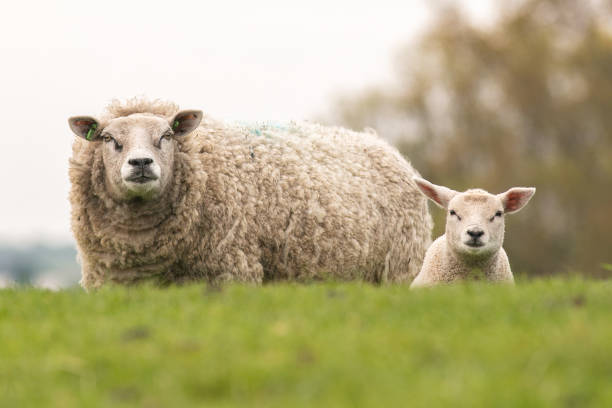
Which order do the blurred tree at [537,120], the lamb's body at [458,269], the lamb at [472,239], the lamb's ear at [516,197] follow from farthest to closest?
the blurred tree at [537,120], the lamb's ear at [516,197], the lamb's body at [458,269], the lamb at [472,239]

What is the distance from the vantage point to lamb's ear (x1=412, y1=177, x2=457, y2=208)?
9.78 metres

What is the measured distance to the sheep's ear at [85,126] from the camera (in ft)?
32.3

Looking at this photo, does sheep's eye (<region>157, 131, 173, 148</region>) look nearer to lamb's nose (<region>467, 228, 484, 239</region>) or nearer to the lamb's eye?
lamb's nose (<region>467, 228, 484, 239</region>)

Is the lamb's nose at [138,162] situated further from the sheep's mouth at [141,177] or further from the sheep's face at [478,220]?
the sheep's face at [478,220]

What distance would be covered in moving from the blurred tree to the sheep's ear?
2400cm

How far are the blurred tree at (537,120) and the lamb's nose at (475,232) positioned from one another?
23420mm

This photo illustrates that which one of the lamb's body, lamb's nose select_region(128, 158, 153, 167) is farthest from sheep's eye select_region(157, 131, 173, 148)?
the lamb's body

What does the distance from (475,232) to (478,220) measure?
197 millimetres

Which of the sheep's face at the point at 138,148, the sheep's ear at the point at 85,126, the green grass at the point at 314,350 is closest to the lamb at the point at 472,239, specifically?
the green grass at the point at 314,350

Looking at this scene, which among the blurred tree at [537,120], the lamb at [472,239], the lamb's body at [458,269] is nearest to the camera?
the lamb at [472,239]

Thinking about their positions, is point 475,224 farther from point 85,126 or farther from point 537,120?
point 537,120

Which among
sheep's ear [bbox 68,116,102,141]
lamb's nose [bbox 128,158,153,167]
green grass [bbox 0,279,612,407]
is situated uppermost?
sheep's ear [bbox 68,116,102,141]

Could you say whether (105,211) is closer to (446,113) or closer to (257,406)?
(257,406)

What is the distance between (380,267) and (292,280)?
1.70 meters
